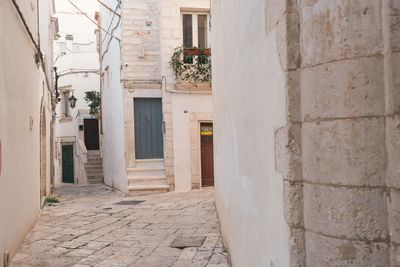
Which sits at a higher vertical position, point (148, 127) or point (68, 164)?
point (148, 127)

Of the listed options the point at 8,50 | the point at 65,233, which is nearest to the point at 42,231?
the point at 65,233

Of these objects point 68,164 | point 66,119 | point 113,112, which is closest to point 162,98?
point 113,112

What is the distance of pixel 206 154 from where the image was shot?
43.6 feet

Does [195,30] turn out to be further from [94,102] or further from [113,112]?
[94,102]

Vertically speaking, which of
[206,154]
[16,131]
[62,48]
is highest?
[62,48]

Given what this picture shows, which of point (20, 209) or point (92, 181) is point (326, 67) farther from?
point (92, 181)

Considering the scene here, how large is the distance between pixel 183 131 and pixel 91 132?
45.3 feet

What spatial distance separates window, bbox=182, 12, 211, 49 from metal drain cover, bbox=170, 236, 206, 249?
8.04 metres

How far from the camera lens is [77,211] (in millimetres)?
9266

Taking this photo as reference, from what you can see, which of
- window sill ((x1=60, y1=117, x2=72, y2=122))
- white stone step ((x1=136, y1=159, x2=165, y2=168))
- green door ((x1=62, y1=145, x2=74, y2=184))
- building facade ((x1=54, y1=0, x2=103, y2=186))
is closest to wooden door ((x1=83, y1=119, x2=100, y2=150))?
building facade ((x1=54, y1=0, x2=103, y2=186))

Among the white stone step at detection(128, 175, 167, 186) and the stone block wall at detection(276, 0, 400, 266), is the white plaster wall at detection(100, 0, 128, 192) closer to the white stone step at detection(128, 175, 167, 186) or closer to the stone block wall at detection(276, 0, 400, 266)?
the white stone step at detection(128, 175, 167, 186)

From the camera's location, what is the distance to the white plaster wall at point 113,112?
13711mm

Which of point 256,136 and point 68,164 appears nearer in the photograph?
point 256,136

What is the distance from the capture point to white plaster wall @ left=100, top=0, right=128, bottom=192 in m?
13.7
